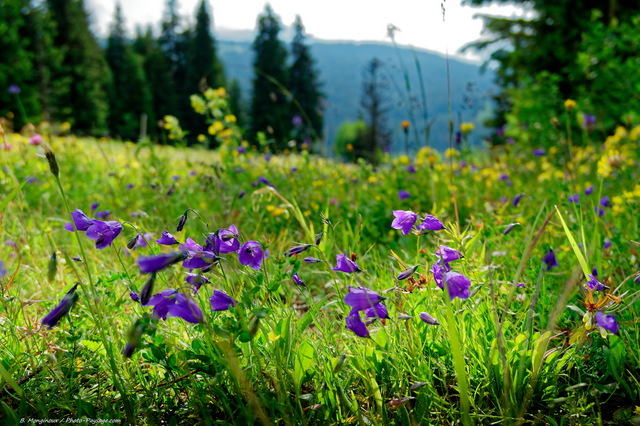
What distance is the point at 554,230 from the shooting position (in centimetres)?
252

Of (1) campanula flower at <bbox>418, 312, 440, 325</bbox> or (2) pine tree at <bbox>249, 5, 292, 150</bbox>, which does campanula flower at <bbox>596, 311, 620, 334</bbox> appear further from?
(2) pine tree at <bbox>249, 5, 292, 150</bbox>

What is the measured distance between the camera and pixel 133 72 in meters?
36.6

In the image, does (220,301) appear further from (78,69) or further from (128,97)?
(128,97)

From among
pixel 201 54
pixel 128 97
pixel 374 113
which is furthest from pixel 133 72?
pixel 374 113

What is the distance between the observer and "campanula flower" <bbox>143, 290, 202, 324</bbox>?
105 centimetres

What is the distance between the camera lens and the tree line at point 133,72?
2359 centimetres

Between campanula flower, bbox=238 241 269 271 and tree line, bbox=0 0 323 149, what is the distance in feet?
74.6

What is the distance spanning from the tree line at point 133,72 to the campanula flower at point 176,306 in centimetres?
2292

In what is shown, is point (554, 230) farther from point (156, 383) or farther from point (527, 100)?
point (527, 100)

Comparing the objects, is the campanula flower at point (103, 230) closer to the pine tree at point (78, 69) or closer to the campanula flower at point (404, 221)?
the campanula flower at point (404, 221)

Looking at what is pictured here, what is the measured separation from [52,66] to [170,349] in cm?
3072

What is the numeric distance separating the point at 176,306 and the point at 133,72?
4048cm

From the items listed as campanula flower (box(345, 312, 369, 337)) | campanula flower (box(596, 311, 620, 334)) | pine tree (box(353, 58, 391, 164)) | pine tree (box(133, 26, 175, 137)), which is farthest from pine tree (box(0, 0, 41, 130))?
campanula flower (box(596, 311, 620, 334))

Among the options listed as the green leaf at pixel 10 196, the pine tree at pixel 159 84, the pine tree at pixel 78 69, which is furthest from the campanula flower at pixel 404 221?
the pine tree at pixel 159 84
